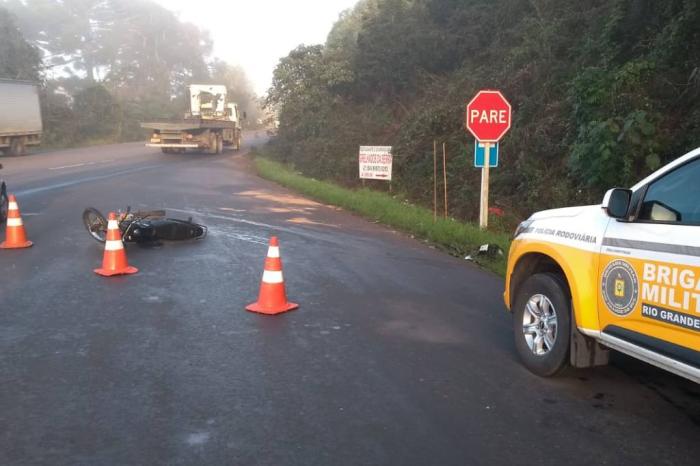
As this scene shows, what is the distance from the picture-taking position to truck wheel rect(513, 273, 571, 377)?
5000 millimetres

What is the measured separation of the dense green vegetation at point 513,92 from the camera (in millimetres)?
12219

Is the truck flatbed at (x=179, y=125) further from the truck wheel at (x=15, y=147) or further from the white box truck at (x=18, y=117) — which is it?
the truck wheel at (x=15, y=147)

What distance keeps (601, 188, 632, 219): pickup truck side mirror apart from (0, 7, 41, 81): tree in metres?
45.1

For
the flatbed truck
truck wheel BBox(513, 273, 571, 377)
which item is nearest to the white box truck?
the flatbed truck

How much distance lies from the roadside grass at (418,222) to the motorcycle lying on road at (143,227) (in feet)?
13.5

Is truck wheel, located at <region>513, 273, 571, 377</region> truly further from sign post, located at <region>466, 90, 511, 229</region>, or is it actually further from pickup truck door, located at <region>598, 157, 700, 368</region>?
sign post, located at <region>466, 90, 511, 229</region>

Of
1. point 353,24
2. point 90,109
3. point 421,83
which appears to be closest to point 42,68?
point 90,109

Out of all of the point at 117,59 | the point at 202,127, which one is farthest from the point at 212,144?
the point at 117,59

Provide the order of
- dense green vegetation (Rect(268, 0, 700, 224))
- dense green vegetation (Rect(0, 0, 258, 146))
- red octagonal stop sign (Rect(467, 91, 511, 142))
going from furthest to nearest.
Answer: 1. dense green vegetation (Rect(0, 0, 258, 146))
2. dense green vegetation (Rect(268, 0, 700, 224))
3. red octagonal stop sign (Rect(467, 91, 511, 142))

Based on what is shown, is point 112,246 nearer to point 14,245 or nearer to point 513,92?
point 14,245

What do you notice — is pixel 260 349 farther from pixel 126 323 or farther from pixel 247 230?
pixel 247 230

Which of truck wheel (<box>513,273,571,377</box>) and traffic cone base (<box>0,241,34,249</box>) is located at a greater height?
truck wheel (<box>513,273,571,377</box>)

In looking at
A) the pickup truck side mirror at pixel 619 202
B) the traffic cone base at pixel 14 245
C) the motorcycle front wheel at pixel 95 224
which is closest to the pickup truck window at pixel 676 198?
the pickup truck side mirror at pixel 619 202

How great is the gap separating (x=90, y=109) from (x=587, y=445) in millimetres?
48582
